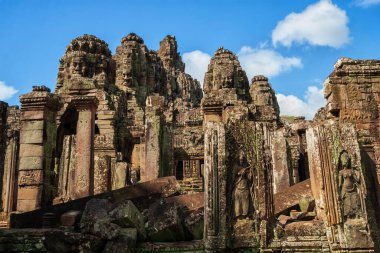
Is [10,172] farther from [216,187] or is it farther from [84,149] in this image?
[216,187]

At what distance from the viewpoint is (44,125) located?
43.6ft

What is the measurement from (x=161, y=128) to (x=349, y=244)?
419 inches

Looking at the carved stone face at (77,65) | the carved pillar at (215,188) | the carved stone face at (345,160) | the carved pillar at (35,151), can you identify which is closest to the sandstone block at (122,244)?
the carved pillar at (215,188)

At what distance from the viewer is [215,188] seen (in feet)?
23.7

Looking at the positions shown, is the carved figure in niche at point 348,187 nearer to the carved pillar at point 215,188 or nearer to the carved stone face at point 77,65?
the carved pillar at point 215,188

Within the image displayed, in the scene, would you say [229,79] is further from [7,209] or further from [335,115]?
[7,209]

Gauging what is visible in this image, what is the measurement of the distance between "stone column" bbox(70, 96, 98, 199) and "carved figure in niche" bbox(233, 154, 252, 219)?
7415 millimetres

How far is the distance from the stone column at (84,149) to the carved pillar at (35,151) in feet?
3.18

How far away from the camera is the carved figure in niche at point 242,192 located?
7242 mm

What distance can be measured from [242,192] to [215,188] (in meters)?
0.54

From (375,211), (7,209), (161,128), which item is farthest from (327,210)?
(7,209)

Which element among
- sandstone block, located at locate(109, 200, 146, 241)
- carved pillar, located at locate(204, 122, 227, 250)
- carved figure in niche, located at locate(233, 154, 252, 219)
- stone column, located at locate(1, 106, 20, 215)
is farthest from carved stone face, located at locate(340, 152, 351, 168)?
stone column, located at locate(1, 106, 20, 215)

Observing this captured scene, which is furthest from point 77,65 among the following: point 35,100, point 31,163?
point 31,163

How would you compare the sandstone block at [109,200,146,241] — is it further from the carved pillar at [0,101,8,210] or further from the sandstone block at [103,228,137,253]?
the carved pillar at [0,101,8,210]
